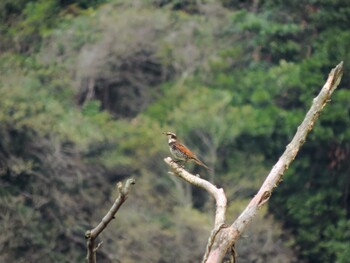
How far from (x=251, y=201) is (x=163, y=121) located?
1157 inches

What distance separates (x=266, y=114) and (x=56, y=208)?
6.97 meters

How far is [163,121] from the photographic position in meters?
35.5

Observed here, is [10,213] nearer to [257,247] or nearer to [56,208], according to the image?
[56,208]

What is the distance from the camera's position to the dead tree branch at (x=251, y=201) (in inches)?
230

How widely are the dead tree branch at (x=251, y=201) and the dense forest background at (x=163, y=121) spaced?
23.0m

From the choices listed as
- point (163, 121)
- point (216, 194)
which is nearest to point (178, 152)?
point (216, 194)

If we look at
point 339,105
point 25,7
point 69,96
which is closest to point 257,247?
point 339,105

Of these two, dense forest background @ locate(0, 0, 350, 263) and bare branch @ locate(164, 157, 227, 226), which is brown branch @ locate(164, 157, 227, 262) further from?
dense forest background @ locate(0, 0, 350, 263)

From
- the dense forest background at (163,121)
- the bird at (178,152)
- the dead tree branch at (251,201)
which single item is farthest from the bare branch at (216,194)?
the dense forest background at (163,121)

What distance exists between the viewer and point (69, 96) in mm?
37250

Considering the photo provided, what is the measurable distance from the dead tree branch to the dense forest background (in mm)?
22956

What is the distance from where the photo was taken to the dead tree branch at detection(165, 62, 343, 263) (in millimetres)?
5848

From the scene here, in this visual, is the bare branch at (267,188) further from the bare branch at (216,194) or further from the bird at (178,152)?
the bird at (178,152)

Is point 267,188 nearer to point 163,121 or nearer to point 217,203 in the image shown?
point 217,203
